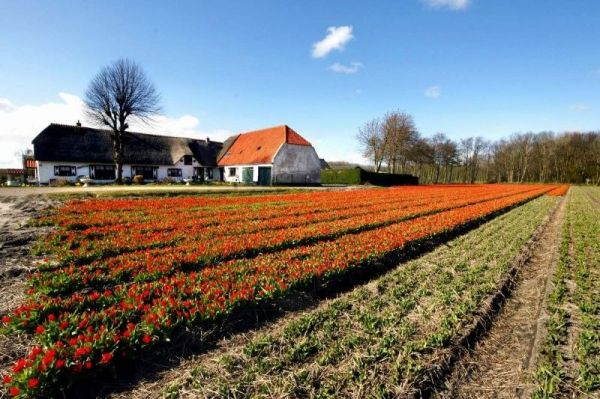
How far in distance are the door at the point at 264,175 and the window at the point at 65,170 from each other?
75.1 feet

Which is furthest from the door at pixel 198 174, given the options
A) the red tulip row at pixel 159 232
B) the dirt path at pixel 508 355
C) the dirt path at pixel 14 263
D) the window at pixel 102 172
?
the dirt path at pixel 508 355

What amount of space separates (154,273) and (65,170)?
4183cm

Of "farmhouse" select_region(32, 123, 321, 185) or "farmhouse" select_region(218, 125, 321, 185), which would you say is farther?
"farmhouse" select_region(218, 125, 321, 185)

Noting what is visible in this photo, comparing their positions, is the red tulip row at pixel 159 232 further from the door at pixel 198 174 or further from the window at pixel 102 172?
the door at pixel 198 174

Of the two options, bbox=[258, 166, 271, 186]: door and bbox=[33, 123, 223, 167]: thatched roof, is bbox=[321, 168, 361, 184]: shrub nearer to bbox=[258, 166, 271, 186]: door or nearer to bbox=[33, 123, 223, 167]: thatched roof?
bbox=[258, 166, 271, 186]: door

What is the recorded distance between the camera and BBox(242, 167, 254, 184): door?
41781 millimetres

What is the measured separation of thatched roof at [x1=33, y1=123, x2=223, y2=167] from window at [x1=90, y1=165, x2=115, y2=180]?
0.90 m

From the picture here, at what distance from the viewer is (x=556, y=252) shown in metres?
8.63

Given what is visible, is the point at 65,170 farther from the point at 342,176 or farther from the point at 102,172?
the point at 342,176

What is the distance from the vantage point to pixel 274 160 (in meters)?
39.4

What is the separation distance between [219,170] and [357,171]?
21962 millimetres

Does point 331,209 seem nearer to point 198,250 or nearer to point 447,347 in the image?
point 198,250

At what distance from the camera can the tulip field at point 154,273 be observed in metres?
3.44

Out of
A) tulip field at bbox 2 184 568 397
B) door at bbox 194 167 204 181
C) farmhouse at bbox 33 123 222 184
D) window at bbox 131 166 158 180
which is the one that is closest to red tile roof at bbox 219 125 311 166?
door at bbox 194 167 204 181
